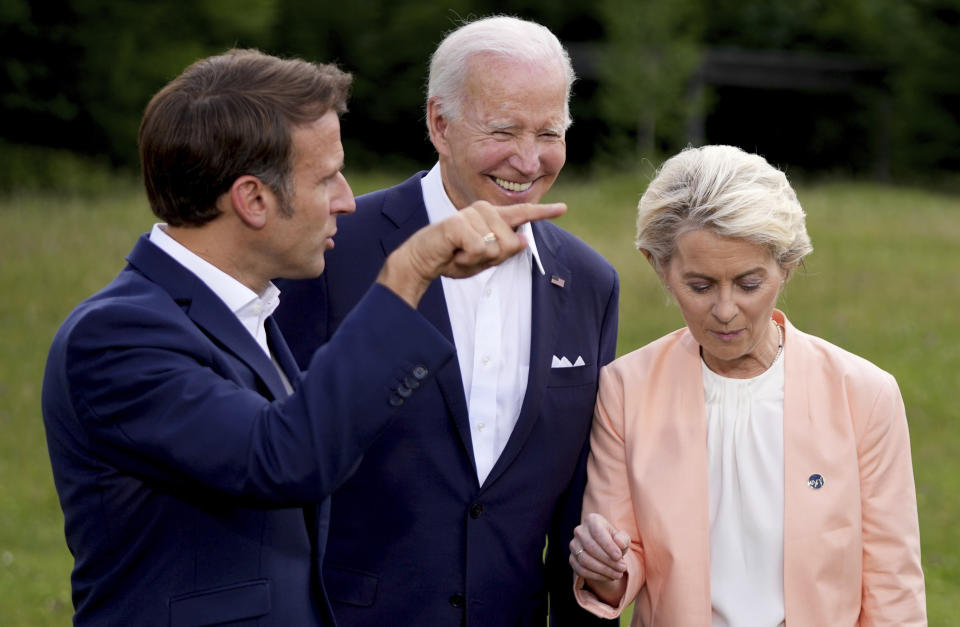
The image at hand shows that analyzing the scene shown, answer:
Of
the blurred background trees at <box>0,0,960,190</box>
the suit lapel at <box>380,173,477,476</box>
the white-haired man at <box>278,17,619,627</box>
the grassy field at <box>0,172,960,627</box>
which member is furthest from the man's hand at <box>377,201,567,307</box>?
the blurred background trees at <box>0,0,960,190</box>

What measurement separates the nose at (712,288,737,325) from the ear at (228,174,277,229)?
135 cm

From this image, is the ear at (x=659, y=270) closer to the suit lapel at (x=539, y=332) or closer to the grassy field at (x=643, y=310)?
the suit lapel at (x=539, y=332)

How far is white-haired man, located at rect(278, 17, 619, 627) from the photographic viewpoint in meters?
3.61

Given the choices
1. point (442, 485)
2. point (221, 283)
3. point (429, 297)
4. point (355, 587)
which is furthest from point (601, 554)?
point (221, 283)

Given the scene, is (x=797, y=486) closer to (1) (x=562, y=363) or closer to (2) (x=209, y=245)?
(1) (x=562, y=363)

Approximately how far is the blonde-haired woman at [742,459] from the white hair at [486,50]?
51 cm

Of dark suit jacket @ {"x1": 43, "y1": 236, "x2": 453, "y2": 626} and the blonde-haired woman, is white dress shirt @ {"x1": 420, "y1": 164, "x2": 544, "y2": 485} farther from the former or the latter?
dark suit jacket @ {"x1": 43, "y1": 236, "x2": 453, "y2": 626}

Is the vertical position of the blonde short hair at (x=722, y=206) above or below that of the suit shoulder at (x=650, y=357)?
above

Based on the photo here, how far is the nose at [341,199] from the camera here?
281 centimetres

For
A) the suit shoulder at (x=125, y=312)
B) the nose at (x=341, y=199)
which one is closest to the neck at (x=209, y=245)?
the suit shoulder at (x=125, y=312)

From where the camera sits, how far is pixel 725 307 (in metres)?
3.37

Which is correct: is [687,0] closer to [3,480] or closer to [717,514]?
[3,480]

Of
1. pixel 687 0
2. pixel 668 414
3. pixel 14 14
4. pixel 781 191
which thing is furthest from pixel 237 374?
pixel 687 0

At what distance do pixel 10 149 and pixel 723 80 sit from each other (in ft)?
69.5
